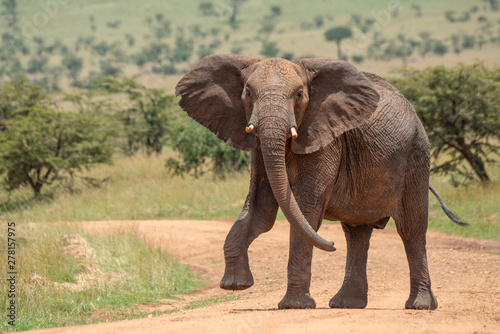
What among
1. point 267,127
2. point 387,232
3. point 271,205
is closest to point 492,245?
point 387,232

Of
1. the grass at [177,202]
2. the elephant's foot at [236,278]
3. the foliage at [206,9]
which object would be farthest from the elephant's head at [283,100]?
the foliage at [206,9]

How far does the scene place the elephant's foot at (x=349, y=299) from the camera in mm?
6980

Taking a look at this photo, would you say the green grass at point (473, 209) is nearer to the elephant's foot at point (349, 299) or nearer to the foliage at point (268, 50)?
the elephant's foot at point (349, 299)

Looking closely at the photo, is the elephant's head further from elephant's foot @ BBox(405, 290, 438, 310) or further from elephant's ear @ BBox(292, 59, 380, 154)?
elephant's foot @ BBox(405, 290, 438, 310)

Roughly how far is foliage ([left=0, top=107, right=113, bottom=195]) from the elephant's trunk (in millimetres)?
11811

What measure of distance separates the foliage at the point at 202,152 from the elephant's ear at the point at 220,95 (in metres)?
11.6

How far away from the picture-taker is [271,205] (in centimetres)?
602

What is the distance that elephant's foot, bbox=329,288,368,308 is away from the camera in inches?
275

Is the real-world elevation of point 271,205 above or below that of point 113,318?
above

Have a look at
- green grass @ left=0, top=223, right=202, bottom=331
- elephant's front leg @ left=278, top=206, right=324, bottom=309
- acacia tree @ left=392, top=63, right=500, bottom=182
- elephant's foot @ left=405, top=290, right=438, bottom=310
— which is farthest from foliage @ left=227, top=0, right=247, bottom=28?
elephant's front leg @ left=278, top=206, right=324, bottom=309

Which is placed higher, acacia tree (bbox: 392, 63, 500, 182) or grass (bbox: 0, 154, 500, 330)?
acacia tree (bbox: 392, 63, 500, 182)

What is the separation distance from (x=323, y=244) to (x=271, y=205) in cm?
86

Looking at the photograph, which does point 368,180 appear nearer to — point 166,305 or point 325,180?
point 325,180

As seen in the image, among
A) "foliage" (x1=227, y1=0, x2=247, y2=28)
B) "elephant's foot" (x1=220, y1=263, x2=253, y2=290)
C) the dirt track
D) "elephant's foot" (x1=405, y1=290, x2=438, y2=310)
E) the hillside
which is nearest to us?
the dirt track
